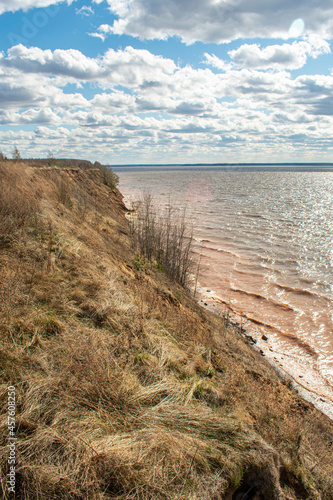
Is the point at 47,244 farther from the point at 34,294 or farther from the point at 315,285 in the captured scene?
the point at 315,285

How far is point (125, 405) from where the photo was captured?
3.38 m

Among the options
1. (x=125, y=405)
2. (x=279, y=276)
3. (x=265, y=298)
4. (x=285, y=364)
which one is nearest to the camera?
(x=125, y=405)

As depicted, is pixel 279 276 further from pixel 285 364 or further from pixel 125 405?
pixel 125 405

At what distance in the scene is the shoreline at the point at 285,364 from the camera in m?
6.32

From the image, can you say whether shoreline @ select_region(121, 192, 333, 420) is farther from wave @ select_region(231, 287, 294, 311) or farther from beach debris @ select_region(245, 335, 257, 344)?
wave @ select_region(231, 287, 294, 311)

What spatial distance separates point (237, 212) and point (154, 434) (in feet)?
93.3

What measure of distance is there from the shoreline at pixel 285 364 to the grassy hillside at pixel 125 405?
2.05 feet

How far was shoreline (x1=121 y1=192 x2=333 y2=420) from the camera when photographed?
6318 mm

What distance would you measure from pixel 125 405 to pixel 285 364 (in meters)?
5.49

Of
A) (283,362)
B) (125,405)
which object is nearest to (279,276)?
(283,362)

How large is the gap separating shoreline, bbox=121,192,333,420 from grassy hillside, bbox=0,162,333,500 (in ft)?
2.05

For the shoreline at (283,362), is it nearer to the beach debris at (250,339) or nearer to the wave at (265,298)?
the beach debris at (250,339)

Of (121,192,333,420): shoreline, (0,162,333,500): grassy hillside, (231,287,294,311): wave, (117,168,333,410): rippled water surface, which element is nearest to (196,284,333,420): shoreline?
(121,192,333,420): shoreline

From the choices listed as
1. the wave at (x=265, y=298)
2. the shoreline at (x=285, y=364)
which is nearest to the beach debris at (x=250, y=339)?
the shoreline at (x=285, y=364)
